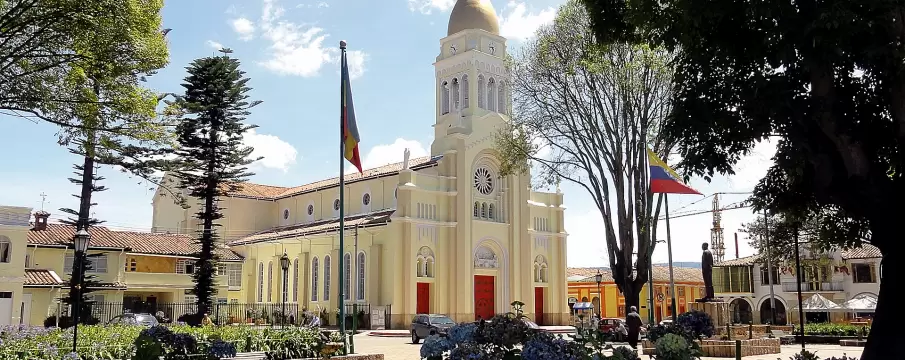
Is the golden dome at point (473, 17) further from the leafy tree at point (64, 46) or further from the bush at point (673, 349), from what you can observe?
the bush at point (673, 349)

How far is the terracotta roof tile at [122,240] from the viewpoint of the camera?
41594 millimetres

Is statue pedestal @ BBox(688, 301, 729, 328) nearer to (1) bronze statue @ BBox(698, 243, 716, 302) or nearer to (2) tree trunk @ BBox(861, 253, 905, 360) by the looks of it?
(1) bronze statue @ BBox(698, 243, 716, 302)

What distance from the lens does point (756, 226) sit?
147 ft

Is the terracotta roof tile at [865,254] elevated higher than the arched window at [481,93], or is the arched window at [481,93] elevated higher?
the arched window at [481,93]

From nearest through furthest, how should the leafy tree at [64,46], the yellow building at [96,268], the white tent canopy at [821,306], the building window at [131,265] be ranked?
the leafy tree at [64,46] → the yellow building at [96,268] → the white tent canopy at [821,306] → the building window at [131,265]

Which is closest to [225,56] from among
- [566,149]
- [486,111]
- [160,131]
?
[486,111]

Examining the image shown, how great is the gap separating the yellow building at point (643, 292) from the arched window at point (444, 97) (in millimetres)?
21974

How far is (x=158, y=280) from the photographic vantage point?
45750 mm

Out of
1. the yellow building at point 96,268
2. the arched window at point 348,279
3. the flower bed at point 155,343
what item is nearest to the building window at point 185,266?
the yellow building at point 96,268

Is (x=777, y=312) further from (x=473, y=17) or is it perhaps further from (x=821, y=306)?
(x=473, y=17)

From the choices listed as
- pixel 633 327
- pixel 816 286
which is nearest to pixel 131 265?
pixel 633 327

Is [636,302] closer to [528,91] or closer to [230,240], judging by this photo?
[528,91]

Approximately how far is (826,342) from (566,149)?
14.4 metres

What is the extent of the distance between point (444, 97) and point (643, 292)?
86.3 feet
